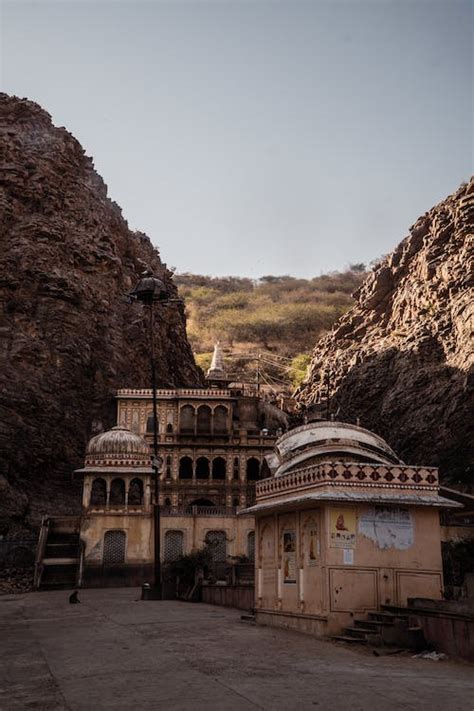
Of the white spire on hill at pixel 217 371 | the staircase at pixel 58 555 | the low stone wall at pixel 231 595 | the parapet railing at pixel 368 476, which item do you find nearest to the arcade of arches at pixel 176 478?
the staircase at pixel 58 555

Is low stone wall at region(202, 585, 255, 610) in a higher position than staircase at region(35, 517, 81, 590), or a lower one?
lower

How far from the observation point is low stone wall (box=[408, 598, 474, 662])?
40.8 ft

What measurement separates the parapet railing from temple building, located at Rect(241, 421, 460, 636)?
0.02 meters

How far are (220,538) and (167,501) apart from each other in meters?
11.5

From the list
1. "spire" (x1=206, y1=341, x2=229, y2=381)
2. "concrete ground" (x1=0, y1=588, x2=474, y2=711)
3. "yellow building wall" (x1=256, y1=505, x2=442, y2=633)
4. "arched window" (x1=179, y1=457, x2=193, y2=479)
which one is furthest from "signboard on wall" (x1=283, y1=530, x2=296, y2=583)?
"spire" (x1=206, y1=341, x2=229, y2=381)

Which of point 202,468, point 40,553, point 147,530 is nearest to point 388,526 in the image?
point 147,530

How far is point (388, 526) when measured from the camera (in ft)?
53.1

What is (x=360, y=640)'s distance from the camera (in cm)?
1433

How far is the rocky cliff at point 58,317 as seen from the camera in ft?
157

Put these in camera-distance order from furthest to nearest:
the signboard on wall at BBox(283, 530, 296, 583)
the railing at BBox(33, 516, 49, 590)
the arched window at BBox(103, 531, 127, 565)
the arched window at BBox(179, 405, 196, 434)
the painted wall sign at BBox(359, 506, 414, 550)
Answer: the arched window at BBox(179, 405, 196, 434) → the arched window at BBox(103, 531, 127, 565) → the railing at BBox(33, 516, 49, 590) → the signboard on wall at BBox(283, 530, 296, 583) → the painted wall sign at BBox(359, 506, 414, 550)

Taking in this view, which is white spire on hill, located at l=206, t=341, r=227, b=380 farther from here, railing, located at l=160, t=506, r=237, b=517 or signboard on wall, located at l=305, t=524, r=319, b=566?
signboard on wall, located at l=305, t=524, r=319, b=566

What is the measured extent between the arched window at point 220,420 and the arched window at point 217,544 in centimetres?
1399

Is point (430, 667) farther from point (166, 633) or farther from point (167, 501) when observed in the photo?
point (167, 501)

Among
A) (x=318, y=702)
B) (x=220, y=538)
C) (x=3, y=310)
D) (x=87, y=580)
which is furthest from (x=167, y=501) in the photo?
(x=318, y=702)
